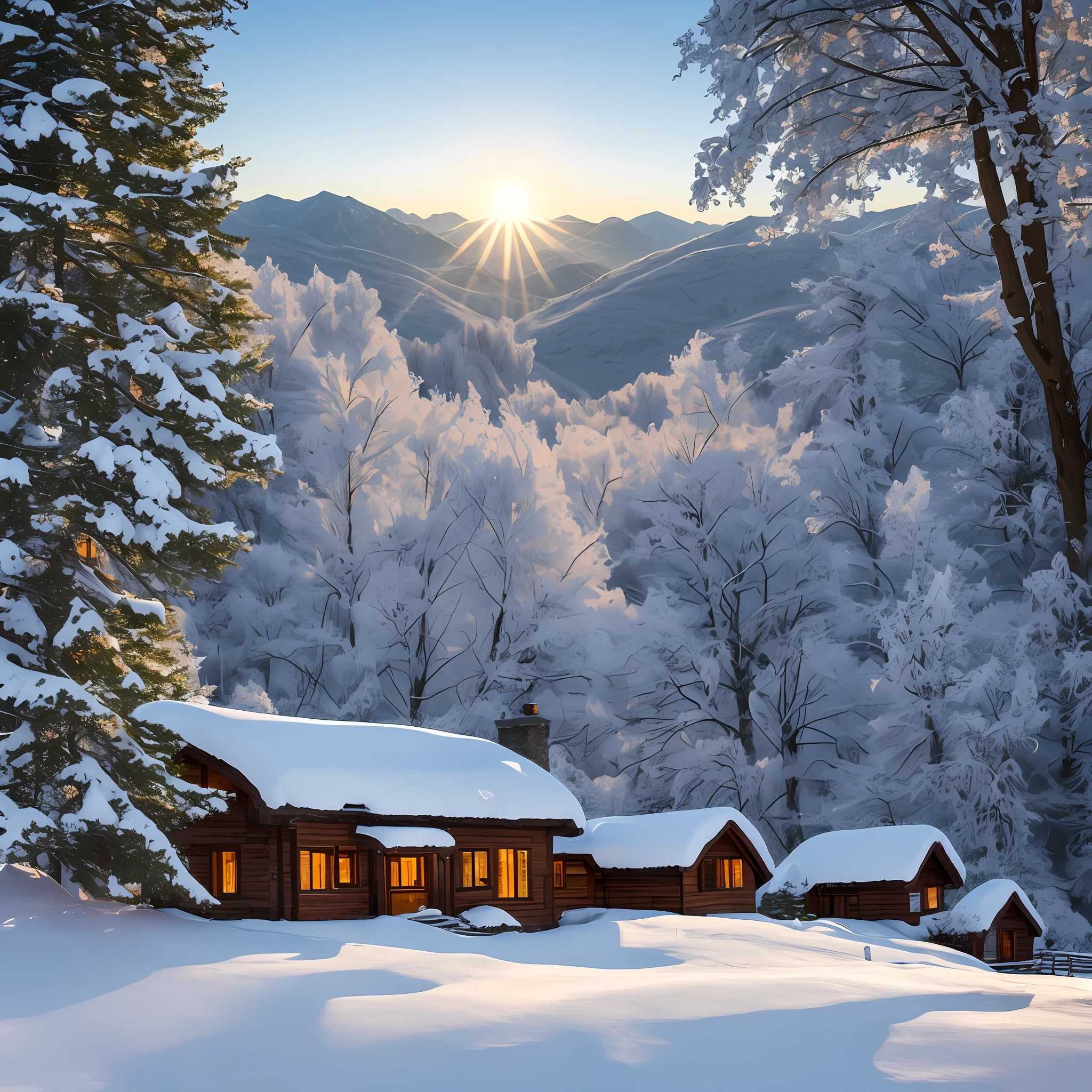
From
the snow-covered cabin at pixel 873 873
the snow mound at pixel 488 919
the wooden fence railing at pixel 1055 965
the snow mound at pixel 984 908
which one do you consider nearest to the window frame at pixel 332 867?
the snow mound at pixel 488 919

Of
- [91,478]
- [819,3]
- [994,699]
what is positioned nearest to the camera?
[819,3]

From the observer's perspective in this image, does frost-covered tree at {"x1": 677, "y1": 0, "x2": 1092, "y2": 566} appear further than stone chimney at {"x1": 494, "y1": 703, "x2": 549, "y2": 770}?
No

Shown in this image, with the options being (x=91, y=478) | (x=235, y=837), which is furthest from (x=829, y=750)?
(x=91, y=478)

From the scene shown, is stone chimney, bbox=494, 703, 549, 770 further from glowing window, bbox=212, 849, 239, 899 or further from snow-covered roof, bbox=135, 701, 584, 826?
glowing window, bbox=212, 849, 239, 899

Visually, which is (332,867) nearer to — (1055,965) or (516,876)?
(516,876)

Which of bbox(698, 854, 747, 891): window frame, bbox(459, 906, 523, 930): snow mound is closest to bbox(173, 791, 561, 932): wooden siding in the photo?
bbox(459, 906, 523, 930): snow mound

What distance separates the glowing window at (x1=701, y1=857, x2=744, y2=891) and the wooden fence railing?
7.01m

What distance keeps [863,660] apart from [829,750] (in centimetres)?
371

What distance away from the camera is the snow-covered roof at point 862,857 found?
3262cm

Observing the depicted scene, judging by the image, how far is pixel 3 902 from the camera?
16.5 metres

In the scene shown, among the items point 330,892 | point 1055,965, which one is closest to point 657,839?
point 1055,965

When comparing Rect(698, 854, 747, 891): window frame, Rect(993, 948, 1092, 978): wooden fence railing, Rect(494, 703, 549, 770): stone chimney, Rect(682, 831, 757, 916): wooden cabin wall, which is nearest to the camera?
Rect(993, 948, 1092, 978): wooden fence railing

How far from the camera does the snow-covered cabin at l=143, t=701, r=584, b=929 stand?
22.3m

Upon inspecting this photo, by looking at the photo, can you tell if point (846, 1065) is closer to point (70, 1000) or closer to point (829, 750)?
point (70, 1000)
